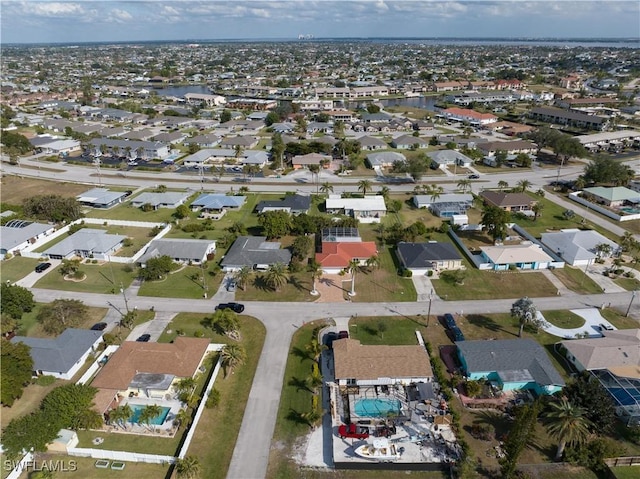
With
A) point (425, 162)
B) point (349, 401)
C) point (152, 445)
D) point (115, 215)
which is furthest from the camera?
point (425, 162)

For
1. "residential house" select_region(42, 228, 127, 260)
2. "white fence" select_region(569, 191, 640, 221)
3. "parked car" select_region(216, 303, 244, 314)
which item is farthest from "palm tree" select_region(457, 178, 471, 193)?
"residential house" select_region(42, 228, 127, 260)

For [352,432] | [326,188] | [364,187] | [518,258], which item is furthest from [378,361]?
[326,188]

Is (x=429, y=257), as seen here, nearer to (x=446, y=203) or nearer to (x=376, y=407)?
(x=446, y=203)

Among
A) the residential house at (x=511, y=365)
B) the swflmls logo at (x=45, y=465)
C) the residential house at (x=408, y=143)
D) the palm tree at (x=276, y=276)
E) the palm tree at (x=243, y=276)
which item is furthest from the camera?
the residential house at (x=408, y=143)

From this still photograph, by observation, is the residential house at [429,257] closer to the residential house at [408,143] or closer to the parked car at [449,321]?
the parked car at [449,321]

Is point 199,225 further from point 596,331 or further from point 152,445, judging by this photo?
point 596,331

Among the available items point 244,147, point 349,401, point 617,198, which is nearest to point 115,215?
point 244,147

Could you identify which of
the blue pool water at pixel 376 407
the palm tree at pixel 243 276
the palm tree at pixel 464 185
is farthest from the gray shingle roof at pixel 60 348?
the palm tree at pixel 464 185
